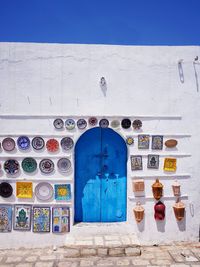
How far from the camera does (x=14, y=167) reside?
19.3 feet

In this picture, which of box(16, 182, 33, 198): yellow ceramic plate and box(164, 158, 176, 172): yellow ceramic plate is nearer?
box(16, 182, 33, 198): yellow ceramic plate

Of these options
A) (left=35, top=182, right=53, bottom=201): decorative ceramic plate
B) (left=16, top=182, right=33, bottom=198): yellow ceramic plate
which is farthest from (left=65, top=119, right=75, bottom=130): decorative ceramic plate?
(left=16, top=182, right=33, bottom=198): yellow ceramic plate

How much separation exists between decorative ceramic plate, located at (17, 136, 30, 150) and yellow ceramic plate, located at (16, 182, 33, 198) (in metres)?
0.73

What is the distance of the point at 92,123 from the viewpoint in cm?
592

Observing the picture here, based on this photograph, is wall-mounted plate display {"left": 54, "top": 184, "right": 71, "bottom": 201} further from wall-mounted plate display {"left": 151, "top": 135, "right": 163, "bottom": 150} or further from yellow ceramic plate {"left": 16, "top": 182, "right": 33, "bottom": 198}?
wall-mounted plate display {"left": 151, "top": 135, "right": 163, "bottom": 150}

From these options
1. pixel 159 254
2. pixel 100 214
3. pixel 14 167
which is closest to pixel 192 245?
pixel 159 254

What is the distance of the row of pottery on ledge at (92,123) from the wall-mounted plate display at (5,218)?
6.32ft

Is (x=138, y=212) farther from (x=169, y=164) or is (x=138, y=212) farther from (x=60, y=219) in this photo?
(x=60, y=219)

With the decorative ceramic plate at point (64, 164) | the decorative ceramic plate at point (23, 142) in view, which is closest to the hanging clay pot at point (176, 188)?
the decorative ceramic plate at point (64, 164)

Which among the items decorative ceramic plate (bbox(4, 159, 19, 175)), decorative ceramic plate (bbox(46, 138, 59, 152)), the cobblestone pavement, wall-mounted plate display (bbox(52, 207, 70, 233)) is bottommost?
the cobblestone pavement

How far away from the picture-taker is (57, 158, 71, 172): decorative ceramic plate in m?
5.91

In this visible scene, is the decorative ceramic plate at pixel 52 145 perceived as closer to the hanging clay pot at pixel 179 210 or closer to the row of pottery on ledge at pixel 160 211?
the row of pottery on ledge at pixel 160 211

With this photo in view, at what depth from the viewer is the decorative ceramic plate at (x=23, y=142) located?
5864 mm

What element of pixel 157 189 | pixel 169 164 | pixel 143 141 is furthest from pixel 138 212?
pixel 143 141
